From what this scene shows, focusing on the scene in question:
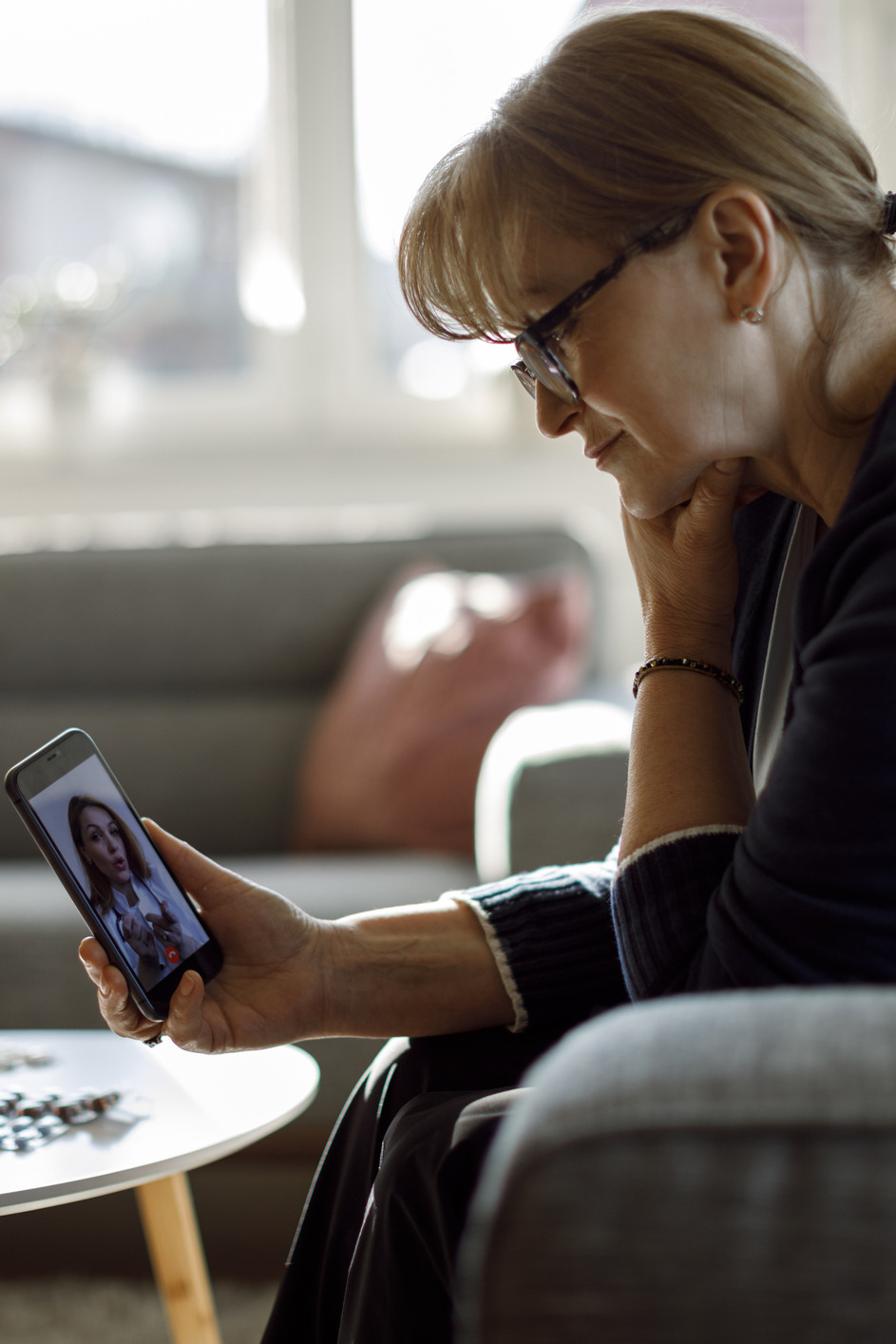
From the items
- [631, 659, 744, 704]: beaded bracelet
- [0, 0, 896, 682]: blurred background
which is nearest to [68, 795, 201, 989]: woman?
[631, 659, 744, 704]: beaded bracelet

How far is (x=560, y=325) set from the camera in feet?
2.64

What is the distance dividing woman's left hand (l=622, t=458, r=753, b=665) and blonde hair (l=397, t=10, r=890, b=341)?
0.13 metres

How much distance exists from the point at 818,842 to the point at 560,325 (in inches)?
15.0

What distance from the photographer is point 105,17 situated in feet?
8.89

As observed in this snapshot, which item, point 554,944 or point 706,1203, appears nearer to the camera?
point 706,1203

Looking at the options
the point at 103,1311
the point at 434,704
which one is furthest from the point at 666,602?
the point at 103,1311

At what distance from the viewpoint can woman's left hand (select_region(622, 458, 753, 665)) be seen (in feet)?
2.78

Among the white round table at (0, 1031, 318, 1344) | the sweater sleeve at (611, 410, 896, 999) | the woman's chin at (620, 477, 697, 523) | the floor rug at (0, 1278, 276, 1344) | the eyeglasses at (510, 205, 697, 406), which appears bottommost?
the floor rug at (0, 1278, 276, 1344)

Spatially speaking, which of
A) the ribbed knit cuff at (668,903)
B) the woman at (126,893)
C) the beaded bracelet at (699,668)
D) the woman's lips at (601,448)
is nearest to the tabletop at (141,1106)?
the woman at (126,893)

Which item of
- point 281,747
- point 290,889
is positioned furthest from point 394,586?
point 290,889

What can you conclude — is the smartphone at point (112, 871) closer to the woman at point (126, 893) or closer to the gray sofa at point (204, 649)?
the woman at point (126, 893)

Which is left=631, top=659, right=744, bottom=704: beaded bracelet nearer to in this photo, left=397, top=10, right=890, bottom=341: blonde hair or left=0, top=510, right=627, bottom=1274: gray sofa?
left=397, top=10, right=890, bottom=341: blonde hair

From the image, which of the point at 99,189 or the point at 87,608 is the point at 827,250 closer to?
the point at 87,608

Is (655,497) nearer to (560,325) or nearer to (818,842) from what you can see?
(560,325)
